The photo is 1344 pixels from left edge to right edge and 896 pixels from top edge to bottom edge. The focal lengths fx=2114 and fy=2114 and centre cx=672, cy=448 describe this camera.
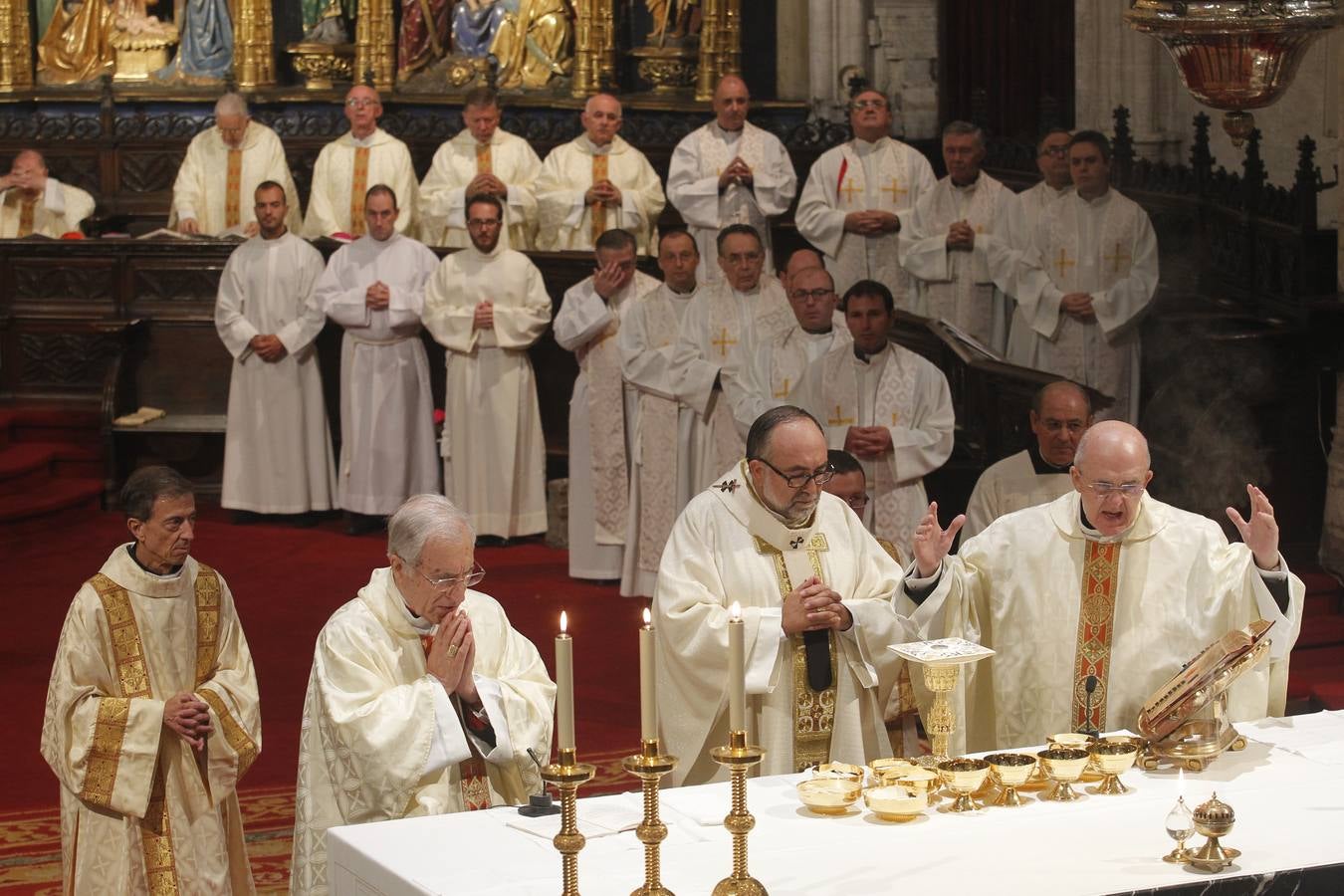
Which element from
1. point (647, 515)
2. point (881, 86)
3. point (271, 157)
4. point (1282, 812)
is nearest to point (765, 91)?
point (881, 86)

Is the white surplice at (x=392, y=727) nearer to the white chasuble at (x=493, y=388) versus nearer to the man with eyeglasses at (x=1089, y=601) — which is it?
the man with eyeglasses at (x=1089, y=601)

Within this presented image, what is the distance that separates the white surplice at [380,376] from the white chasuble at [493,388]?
30cm

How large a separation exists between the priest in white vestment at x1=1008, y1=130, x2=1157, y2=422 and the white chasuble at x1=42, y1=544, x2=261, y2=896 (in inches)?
224

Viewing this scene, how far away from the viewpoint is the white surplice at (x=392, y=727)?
15.5ft

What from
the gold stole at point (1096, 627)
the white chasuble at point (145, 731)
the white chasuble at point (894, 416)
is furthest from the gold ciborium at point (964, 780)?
the white chasuble at point (894, 416)

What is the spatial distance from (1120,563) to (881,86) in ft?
32.5

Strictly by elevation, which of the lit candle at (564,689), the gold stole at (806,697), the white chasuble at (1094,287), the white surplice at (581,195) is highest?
the white surplice at (581,195)

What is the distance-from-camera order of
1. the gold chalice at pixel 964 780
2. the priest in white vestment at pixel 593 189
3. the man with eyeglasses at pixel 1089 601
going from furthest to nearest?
the priest in white vestment at pixel 593 189 → the man with eyeglasses at pixel 1089 601 → the gold chalice at pixel 964 780

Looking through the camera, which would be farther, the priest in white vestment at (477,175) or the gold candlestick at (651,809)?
the priest in white vestment at (477,175)

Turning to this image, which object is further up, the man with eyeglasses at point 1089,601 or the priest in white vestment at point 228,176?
the priest in white vestment at point 228,176

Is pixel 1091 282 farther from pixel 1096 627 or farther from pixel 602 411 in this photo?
pixel 1096 627

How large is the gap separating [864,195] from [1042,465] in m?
4.86

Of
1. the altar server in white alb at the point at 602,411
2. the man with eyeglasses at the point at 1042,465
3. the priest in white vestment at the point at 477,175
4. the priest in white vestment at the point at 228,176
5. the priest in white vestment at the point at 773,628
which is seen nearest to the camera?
the priest in white vestment at the point at 773,628

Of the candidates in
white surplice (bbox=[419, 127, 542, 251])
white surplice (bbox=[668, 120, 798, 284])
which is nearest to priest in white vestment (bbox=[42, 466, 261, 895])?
white surplice (bbox=[668, 120, 798, 284])
